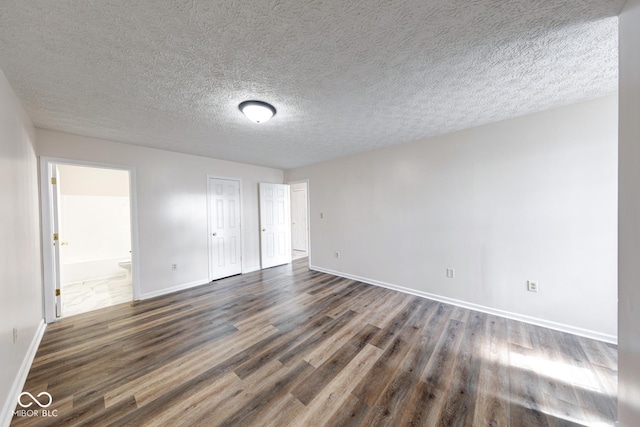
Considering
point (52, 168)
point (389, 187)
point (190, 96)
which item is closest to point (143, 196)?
point (52, 168)

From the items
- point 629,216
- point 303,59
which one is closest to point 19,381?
point 303,59

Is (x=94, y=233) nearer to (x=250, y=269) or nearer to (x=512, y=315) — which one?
(x=250, y=269)

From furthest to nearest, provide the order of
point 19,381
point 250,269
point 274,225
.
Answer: point 274,225 → point 250,269 → point 19,381

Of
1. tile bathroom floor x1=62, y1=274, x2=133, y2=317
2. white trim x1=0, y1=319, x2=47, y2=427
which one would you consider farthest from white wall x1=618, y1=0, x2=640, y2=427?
tile bathroom floor x1=62, y1=274, x2=133, y2=317

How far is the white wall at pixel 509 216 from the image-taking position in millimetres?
2145

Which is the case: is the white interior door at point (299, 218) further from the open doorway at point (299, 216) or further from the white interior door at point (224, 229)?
the white interior door at point (224, 229)

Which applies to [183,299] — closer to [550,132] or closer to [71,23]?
[71,23]

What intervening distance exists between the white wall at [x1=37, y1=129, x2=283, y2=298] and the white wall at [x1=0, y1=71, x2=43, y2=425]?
1.73 ft

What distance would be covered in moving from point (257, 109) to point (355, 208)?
255 cm

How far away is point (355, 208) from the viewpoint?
4051 millimetres

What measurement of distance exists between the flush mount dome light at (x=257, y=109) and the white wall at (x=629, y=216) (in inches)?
88.2

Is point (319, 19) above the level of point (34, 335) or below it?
above

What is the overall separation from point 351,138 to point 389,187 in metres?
1.07

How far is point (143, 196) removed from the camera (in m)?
3.31
